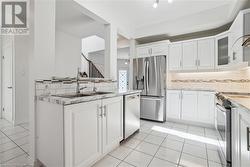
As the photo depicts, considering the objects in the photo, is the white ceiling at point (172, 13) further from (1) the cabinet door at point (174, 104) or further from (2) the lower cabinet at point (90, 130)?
(2) the lower cabinet at point (90, 130)

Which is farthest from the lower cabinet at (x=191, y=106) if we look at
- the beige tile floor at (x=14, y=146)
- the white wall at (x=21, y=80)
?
the white wall at (x=21, y=80)

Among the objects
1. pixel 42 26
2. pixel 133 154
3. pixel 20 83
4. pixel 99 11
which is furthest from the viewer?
pixel 20 83

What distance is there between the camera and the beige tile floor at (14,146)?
1738 mm

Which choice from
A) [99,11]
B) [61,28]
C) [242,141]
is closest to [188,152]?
[242,141]

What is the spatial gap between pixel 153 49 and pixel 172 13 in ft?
3.27

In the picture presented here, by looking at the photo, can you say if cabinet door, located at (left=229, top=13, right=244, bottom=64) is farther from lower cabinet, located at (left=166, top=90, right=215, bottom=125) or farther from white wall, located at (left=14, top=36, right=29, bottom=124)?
white wall, located at (left=14, top=36, right=29, bottom=124)

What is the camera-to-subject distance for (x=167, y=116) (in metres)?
3.61

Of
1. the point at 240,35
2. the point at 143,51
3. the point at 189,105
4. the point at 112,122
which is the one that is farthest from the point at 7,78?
the point at 240,35

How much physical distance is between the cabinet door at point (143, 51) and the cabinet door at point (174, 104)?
4.16 ft

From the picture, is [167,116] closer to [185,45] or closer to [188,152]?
[188,152]

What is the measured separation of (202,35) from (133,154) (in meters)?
3.64

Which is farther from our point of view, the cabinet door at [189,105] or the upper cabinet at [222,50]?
the cabinet door at [189,105]

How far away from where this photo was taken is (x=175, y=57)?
3639 millimetres

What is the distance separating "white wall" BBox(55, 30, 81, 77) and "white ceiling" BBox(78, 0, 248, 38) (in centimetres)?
216
